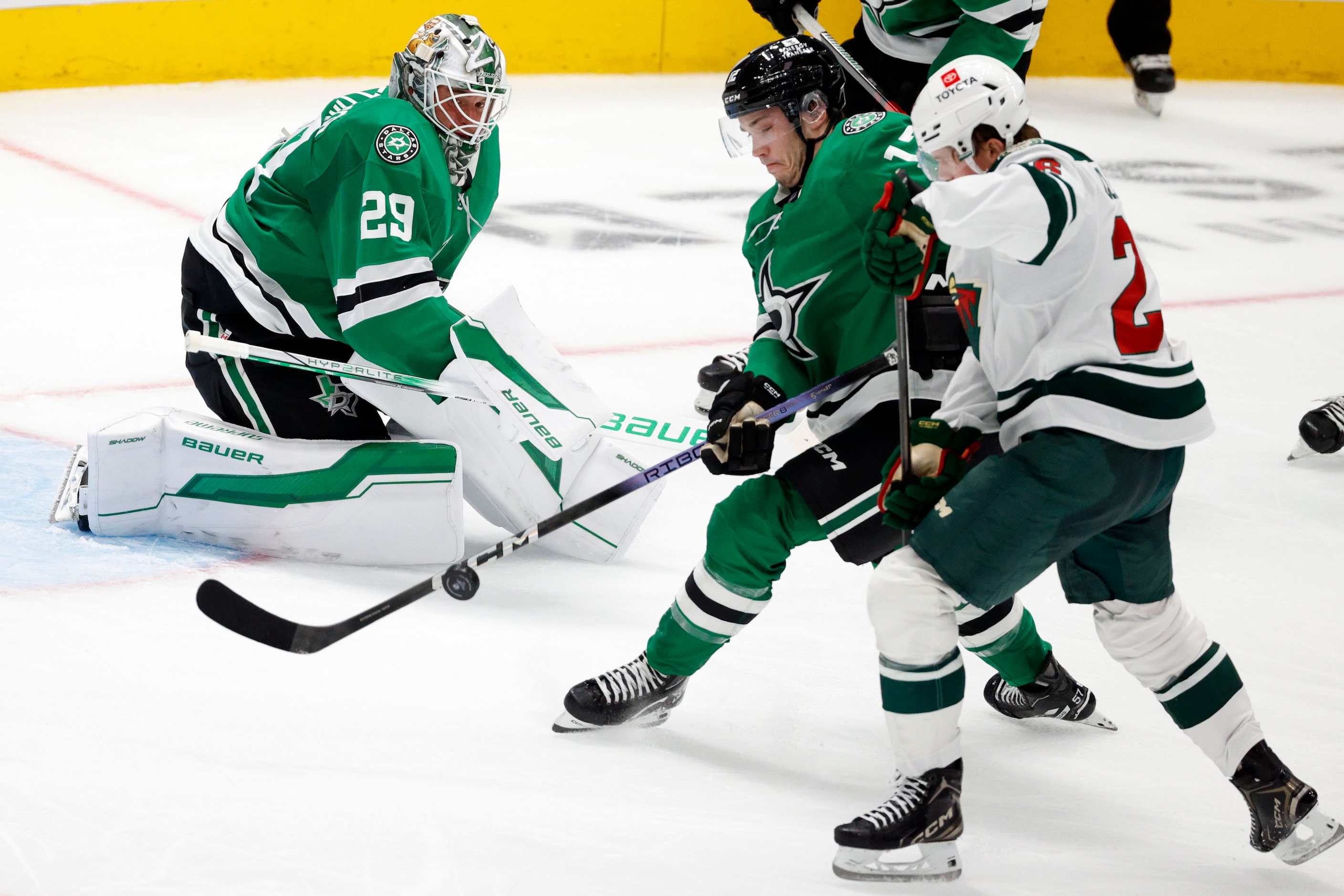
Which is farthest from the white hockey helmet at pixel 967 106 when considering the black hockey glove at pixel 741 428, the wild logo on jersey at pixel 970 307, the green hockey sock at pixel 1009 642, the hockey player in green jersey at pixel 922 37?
the hockey player in green jersey at pixel 922 37

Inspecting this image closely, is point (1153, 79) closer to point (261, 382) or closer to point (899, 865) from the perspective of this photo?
point (261, 382)

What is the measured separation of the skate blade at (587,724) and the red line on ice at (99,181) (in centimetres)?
338

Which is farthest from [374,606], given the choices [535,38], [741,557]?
[535,38]

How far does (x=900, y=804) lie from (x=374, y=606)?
801mm

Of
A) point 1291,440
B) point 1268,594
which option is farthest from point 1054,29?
point 1268,594

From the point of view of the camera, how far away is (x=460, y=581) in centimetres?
234

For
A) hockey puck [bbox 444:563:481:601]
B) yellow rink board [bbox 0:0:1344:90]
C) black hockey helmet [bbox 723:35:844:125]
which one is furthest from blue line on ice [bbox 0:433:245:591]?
yellow rink board [bbox 0:0:1344:90]

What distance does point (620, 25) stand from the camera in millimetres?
7832

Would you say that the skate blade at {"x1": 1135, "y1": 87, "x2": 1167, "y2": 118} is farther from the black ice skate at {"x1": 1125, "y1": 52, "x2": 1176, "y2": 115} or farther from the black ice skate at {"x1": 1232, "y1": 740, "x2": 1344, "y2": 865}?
the black ice skate at {"x1": 1232, "y1": 740, "x2": 1344, "y2": 865}

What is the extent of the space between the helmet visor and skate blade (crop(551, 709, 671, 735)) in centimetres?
112

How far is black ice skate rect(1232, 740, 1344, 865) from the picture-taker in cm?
203

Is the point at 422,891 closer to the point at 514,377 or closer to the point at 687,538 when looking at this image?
the point at 514,377

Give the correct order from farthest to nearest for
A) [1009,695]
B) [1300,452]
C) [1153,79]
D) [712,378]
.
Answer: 1. [1153,79]
2. [712,378]
3. [1300,452]
4. [1009,695]

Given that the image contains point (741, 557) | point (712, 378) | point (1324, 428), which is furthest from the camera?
point (712, 378)
